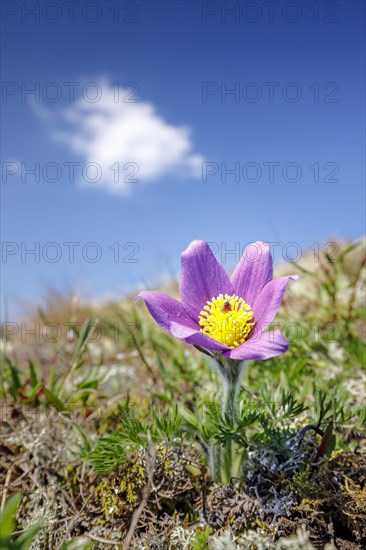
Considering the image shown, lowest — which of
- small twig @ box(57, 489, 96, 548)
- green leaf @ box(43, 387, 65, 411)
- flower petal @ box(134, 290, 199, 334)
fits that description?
small twig @ box(57, 489, 96, 548)

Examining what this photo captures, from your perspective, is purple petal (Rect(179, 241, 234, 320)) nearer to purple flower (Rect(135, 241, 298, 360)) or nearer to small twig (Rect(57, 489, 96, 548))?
purple flower (Rect(135, 241, 298, 360))

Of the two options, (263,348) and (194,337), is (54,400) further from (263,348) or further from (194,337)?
(263,348)

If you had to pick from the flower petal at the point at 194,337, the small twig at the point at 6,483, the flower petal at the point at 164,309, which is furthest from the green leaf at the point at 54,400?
the flower petal at the point at 194,337

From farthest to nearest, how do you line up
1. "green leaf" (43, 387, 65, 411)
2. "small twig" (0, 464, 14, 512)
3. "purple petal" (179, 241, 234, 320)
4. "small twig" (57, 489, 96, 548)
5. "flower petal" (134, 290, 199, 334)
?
"green leaf" (43, 387, 65, 411) → "small twig" (0, 464, 14, 512) → "purple petal" (179, 241, 234, 320) → "small twig" (57, 489, 96, 548) → "flower petal" (134, 290, 199, 334)

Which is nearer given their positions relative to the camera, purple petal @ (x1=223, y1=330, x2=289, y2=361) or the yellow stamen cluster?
purple petal @ (x1=223, y1=330, x2=289, y2=361)

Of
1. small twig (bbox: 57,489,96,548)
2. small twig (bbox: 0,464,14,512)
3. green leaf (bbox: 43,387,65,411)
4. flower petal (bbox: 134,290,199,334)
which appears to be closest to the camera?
flower petal (bbox: 134,290,199,334)

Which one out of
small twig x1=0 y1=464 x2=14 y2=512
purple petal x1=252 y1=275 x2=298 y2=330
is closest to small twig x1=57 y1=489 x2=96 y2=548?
small twig x1=0 y1=464 x2=14 y2=512
